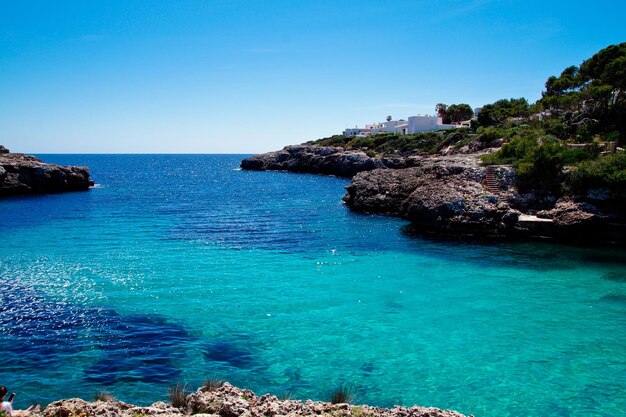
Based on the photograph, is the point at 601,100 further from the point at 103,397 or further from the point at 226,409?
the point at 103,397

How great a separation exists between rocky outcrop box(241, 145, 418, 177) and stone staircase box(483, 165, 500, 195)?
3093cm

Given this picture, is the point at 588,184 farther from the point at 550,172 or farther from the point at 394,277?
the point at 394,277

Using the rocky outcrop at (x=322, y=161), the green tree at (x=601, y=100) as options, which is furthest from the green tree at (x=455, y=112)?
the green tree at (x=601, y=100)

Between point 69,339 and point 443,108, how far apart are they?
130830mm

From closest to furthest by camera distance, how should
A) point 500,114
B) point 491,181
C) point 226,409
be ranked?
point 226,409, point 491,181, point 500,114

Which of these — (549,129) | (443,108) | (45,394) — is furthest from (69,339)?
(443,108)

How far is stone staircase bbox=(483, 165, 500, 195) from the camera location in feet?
121

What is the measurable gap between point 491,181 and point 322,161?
2931 inches

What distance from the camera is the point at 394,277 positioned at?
24.1 meters

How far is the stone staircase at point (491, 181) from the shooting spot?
36.9m

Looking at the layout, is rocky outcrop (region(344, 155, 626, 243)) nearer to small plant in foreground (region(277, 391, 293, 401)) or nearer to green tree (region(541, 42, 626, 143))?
green tree (region(541, 42, 626, 143))

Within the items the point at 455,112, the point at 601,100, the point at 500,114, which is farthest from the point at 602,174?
the point at 455,112

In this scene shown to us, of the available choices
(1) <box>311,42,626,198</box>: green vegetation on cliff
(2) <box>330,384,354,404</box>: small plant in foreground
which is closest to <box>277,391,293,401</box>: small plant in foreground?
(2) <box>330,384,354,404</box>: small plant in foreground

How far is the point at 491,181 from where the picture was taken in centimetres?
3775
